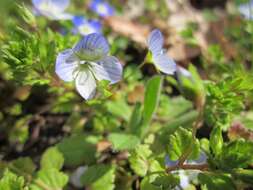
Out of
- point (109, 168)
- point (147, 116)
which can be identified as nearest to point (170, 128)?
point (147, 116)

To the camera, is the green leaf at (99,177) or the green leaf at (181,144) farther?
the green leaf at (99,177)

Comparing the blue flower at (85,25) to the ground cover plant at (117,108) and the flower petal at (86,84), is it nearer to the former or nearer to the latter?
the ground cover plant at (117,108)

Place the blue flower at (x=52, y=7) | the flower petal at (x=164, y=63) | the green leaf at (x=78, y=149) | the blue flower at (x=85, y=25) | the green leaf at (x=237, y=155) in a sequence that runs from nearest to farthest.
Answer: the green leaf at (x=237, y=155), the flower petal at (x=164, y=63), the green leaf at (x=78, y=149), the blue flower at (x=52, y=7), the blue flower at (x=85, y=25)

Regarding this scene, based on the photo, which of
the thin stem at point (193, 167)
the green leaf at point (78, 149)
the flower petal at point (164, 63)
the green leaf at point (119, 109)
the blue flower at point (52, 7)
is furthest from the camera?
the blue flower at point (52, 7)

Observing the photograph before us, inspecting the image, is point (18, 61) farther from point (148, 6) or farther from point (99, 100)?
point (148, 6)

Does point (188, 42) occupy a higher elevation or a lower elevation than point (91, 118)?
higher

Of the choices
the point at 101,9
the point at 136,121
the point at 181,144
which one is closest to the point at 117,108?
the point at 136,121

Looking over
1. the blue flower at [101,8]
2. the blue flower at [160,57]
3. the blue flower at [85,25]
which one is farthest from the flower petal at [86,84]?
the blue flower at [101,8]
